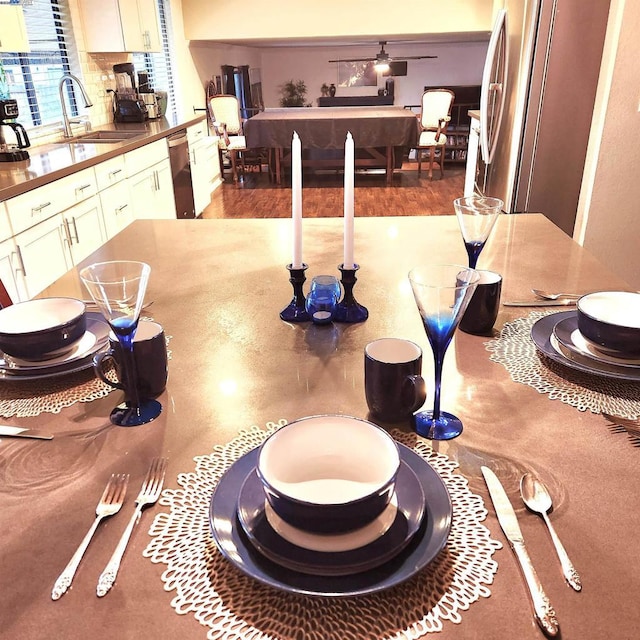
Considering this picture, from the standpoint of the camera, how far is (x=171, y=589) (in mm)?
534

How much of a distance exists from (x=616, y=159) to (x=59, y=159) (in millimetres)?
2729

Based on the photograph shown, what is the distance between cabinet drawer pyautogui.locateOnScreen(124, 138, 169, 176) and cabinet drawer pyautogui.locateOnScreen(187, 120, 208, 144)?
2.44 feet

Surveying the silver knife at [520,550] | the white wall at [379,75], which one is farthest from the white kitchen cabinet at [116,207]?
the white wall at [379,75]

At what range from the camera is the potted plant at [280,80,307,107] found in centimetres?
1159

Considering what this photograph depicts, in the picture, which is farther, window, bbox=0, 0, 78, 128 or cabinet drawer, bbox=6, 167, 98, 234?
window, bbox=0, 0, 78, 128

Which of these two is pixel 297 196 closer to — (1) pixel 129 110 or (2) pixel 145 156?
(2) pixel 145 156

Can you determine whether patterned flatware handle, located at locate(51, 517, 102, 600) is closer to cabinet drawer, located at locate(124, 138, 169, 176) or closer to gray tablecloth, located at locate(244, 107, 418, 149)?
cabinet drawer, located at locate(124, 138, 169, 176)

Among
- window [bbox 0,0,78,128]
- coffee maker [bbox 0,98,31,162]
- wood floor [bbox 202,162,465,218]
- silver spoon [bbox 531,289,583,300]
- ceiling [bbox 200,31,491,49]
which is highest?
ceiling [bbox 200,31,491,49]

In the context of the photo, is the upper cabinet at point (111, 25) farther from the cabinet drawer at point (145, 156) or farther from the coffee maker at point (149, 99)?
the cabinet drawer at point (145, 156)

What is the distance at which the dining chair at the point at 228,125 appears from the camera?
637 centimetres

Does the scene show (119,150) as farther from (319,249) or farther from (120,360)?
(120,360)

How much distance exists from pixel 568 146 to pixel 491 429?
3.03 metres

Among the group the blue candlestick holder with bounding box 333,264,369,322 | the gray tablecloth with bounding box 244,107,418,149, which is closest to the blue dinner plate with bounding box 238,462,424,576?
the blue candlestick holder with bounding box 333,264,369,322

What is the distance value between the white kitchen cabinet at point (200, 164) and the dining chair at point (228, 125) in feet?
1.07
